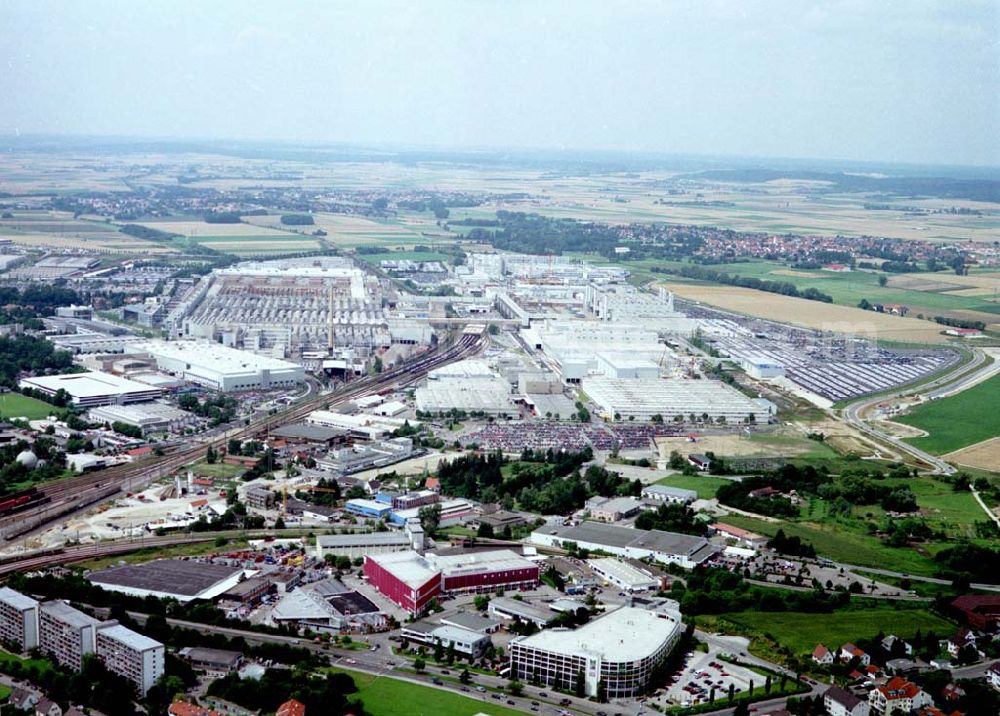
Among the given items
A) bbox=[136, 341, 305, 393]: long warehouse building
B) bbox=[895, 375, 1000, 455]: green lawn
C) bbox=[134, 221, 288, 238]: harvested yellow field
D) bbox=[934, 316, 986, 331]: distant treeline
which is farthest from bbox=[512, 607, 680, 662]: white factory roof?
bbox=[134, 221, 288, 238]: harvested yellow field

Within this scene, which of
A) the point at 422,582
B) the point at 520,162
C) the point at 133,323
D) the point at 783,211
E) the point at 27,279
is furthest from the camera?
the point at 520,162

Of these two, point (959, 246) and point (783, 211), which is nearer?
point (959, 246)

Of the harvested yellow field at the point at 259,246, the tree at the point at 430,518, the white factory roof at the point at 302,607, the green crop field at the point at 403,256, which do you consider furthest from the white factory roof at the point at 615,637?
the harvested yellow field at the point at 259,246

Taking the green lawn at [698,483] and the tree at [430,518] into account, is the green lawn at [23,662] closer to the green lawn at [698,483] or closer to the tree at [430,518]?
the tree at [430,518]

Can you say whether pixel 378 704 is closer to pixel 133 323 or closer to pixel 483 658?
pixel 483 658

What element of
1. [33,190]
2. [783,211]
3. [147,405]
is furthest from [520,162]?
[147,405]

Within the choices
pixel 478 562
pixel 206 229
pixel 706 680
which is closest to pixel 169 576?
pixel 478 562

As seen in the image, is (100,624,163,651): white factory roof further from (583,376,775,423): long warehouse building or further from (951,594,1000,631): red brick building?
(583,376,775,423): long warehouse building

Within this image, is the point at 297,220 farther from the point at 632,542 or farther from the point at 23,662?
the point at 23,662
